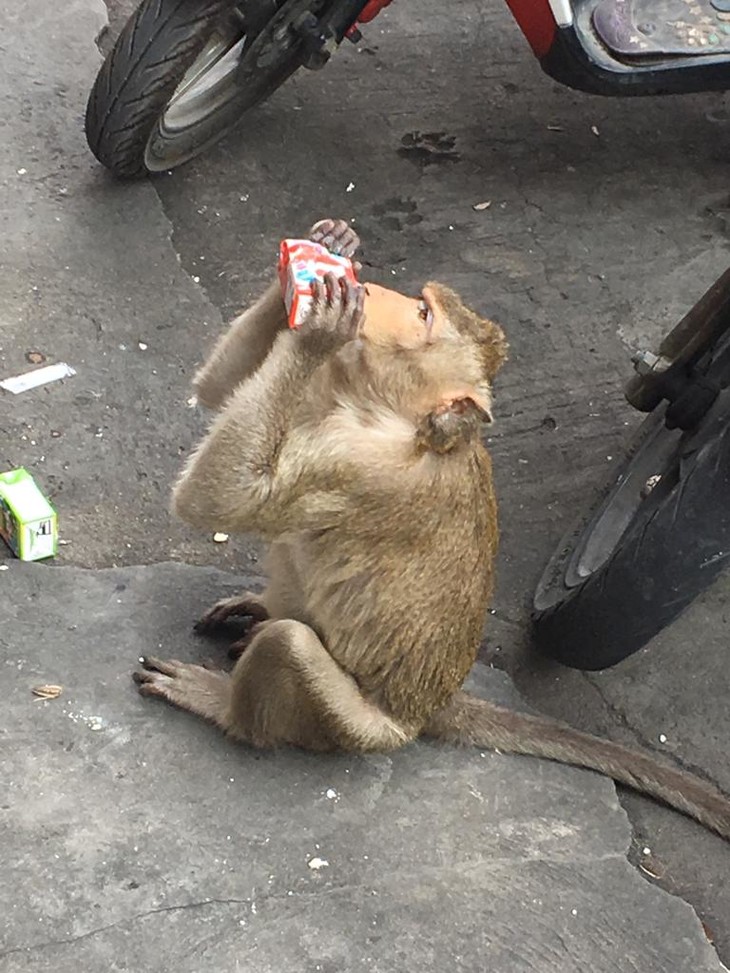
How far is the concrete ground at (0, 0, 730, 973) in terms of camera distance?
2.66 m

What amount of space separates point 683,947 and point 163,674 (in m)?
1.30

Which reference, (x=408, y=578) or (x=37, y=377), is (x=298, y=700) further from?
(x=37, y=377)

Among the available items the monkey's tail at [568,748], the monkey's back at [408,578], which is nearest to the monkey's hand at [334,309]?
the monkey's back at [408,578]

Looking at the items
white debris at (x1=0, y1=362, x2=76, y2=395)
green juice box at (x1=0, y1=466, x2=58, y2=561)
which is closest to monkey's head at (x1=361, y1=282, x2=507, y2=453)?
green juice box at (x1=0, y1=466, x2=58, y2=561)

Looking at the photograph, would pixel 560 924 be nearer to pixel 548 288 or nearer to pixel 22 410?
pixel 22 410

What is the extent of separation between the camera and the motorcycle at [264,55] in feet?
14.0

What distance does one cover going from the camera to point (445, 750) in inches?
121

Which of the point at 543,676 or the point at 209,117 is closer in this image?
the point at 543,676

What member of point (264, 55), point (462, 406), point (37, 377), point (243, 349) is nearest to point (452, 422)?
point (462, 406)

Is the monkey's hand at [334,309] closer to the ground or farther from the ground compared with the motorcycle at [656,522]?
farther from the ground

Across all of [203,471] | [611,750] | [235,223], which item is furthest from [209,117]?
[611,750]

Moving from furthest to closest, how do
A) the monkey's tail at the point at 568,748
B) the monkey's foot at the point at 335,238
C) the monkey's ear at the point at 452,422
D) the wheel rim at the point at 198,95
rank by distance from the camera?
the wheel rim at the point at 198,95 → the monkey's tail at the point at 568,748 → the monkey's foot at the point at 335,238 → the monkey's ear at the point at 452,422

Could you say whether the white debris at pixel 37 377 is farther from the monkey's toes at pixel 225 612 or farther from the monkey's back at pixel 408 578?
the monkey's back at pixel 408 578

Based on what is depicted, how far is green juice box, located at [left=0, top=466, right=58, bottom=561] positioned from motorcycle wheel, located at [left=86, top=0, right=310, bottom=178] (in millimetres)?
1544
